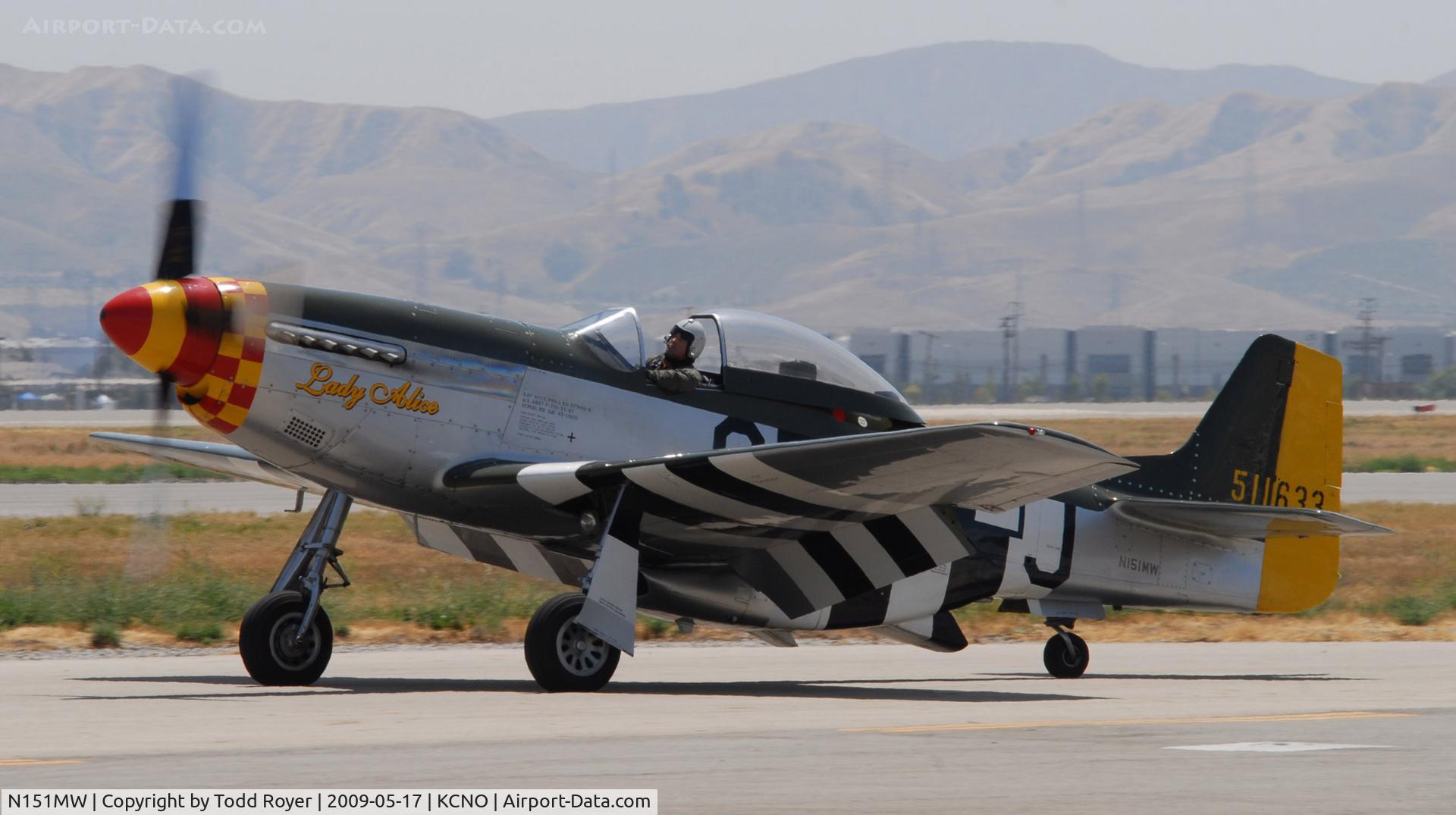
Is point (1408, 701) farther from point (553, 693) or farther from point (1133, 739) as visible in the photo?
point (553, 693)

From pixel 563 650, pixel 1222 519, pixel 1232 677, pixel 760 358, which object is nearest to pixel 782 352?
pixel 760 358

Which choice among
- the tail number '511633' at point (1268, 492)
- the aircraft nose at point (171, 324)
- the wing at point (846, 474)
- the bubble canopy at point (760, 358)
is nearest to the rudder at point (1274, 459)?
the tail number '511633' at point (1268, 492)

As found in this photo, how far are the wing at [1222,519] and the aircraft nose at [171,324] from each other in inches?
270

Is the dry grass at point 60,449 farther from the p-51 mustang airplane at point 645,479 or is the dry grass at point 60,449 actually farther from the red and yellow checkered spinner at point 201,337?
the red and yellow checkered spinner at point 201,337

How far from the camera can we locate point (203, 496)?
34375 millimetres

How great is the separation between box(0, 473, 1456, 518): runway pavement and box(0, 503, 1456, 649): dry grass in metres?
3.39

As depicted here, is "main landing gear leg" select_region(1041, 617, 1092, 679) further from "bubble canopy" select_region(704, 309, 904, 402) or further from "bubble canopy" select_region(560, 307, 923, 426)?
"bubble canopy" select_region(704, 309, 904, 402)

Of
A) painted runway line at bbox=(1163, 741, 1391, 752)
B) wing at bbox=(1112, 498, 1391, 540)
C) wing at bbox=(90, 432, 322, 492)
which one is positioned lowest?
painted runway line at bbox=(1163, 741, 1391, 752)

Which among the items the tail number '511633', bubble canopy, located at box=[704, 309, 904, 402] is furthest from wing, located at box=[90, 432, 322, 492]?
the tail number '511633'

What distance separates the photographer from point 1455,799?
21.2 ft

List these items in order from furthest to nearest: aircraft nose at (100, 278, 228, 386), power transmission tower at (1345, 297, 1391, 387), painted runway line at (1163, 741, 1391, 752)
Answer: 1. power transmission tower at (1345, 297, 1391, 387)
2. aircraft nose at (100, 278, 228, 386)
3. painted runway line at (1163, 741, 1391, 752)

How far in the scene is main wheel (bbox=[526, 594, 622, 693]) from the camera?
10.4m

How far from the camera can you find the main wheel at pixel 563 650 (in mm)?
10391

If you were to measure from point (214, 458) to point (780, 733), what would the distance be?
6.35m
